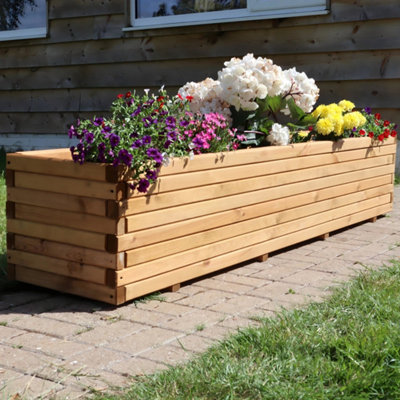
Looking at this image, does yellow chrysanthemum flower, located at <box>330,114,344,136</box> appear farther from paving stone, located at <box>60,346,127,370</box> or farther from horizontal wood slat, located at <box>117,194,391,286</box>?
paving stone, located at <box>60,346,127,370</box>

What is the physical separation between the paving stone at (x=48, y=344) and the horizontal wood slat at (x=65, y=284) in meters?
0.40

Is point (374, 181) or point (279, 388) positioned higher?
point (374, 181)

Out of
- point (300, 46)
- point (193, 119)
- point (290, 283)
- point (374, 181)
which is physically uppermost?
point (300, 46)

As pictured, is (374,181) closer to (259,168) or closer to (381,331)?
(259,168)

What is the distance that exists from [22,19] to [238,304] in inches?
269

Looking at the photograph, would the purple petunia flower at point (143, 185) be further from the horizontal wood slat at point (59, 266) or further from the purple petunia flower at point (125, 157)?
the horizontal wood slat at point (59, 266)

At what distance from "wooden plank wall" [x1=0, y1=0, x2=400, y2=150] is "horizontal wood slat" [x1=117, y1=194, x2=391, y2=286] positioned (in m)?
1.96

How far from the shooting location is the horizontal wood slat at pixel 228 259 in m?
3.20

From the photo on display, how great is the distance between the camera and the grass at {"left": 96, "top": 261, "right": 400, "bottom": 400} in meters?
2.14

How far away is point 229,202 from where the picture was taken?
369 centimetres

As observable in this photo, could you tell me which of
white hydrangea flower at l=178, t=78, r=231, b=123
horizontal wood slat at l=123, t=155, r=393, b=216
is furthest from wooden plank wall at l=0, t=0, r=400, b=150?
white hydrangea flower at l=178, t=78, r=231, b=123

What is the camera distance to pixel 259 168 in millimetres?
3898

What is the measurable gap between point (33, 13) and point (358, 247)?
6.00m


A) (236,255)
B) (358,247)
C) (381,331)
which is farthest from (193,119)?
(381,331)
